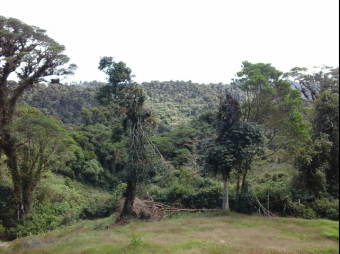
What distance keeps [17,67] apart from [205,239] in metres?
15.0

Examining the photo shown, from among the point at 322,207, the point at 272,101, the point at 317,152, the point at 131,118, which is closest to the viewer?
the point at 317,152

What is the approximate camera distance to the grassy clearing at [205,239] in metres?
A: 10.4

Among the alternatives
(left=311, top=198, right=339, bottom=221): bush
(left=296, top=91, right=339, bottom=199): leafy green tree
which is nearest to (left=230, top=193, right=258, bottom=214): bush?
(left=296, top=91, right=339, bottom=199): leafy green tree

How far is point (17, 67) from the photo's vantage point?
59.3 feet

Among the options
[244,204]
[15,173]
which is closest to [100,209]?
[15,173]

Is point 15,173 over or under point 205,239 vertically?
over

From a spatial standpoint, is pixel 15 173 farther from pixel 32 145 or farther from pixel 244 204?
pixel 244 204

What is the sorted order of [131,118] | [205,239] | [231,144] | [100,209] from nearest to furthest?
[205,239], [231,144], [131,118], [100,209]

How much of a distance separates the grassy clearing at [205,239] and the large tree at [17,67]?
19.3 feet

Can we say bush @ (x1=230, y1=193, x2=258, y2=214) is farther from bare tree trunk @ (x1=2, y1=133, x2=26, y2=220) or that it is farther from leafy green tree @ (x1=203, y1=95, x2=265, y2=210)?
bare tree trunk @ (x1=2, y1=133, x2=26, y2=220)

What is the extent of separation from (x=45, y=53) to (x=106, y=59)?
13.5 feet

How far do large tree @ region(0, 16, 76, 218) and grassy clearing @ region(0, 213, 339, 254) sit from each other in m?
5.88

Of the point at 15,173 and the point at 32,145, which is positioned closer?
the point at 15,173

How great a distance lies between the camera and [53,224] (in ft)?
62.4
